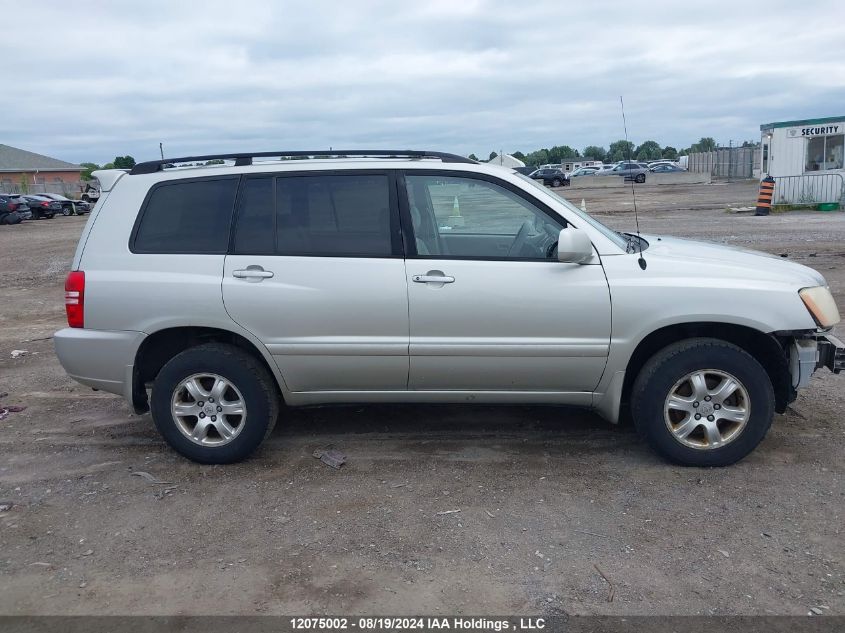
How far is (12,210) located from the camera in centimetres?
3294

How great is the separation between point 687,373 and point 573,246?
103cm

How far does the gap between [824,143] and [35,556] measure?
25.1 m

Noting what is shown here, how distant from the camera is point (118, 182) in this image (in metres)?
5.10

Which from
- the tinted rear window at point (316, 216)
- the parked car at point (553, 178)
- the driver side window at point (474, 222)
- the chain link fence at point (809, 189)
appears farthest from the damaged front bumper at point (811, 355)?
the parked car at point (553, 178)

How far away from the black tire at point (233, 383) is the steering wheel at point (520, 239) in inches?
68.9

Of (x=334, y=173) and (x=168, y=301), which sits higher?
(x=334, y=173)

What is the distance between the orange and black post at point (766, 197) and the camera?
928 inches

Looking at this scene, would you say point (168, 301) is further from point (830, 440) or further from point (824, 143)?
point (824, 143)

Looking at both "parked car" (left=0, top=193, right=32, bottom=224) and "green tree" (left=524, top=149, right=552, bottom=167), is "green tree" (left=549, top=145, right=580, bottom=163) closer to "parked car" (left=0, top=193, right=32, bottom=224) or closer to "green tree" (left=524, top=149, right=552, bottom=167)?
"green tree" (left=524, top=149, right=552, bottom=167)

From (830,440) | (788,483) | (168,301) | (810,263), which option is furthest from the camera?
(810,263)

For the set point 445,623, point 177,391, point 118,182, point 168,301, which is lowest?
point 445,623

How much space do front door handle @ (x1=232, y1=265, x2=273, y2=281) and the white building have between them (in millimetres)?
23032

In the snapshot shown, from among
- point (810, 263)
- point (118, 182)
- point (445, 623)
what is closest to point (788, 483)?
point (445, 623)

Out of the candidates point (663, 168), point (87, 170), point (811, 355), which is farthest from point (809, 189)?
point (87, 170)
